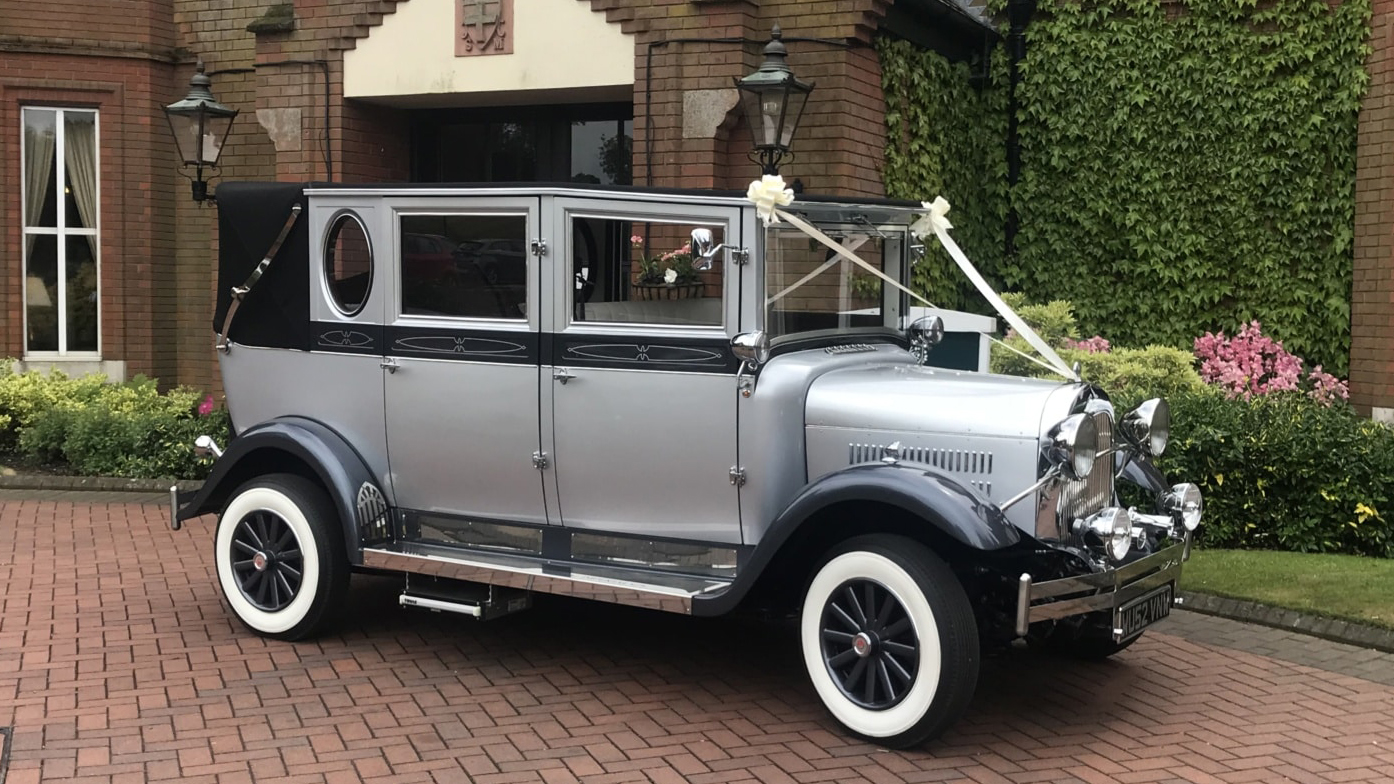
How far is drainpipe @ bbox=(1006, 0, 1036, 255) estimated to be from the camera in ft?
38.7

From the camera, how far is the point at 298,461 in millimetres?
6473

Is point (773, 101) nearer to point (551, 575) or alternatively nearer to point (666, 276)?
point (666, 276)

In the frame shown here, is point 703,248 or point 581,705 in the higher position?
point 703,248

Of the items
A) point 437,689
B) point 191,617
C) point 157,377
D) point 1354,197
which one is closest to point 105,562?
point 191,617

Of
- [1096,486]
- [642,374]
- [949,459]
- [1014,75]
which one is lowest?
[1096,486]

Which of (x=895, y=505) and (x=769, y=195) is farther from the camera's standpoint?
(x=769, y=195)

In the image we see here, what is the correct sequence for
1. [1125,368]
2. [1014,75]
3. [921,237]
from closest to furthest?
1. [921,237]
2. [1125,368]
3. [1014,75]

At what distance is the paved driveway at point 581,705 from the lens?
482cm

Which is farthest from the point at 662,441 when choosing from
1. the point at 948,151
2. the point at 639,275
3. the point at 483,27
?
the point at 948,151

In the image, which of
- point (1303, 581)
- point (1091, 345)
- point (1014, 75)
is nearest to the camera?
point (1303, 581)

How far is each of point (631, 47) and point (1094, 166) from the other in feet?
13.6

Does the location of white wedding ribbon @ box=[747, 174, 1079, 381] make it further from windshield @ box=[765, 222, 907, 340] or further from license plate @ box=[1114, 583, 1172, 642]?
license plate @ box=[1114, 583, 1172, 642]

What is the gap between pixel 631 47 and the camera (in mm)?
10508

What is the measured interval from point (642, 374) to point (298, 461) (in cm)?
195
